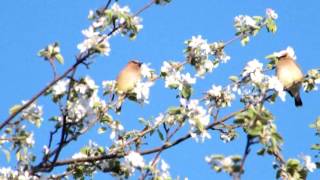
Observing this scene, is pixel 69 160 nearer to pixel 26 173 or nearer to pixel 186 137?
pixel 26 173

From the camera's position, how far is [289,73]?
28.7 ft

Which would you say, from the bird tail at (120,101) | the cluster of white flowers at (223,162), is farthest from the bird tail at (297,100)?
the cluster of white flowers at (223,162)

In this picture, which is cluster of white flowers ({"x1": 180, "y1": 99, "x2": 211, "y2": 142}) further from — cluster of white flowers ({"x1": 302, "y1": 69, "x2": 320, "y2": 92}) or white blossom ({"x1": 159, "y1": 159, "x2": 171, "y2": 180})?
cluster of white flowers ({"x1": 302, "y1": 69, "x2": 320, "y2": 92})

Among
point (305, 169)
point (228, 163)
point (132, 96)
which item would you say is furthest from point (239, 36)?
point (228, 163)

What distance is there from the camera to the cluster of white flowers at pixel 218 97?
7.16 meters

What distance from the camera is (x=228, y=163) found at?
12.6ft

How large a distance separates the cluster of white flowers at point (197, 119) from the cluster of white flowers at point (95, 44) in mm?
Result: 939

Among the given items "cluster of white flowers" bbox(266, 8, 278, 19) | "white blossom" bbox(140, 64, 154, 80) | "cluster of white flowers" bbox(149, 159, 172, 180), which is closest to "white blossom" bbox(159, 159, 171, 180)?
"cluster of white flowers" bbox(149, 159, 172, 180)

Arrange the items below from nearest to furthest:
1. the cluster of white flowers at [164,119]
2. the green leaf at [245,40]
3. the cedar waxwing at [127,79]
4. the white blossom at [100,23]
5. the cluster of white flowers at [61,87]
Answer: the cluster of white flowers at [61,87] < the white blossom at [100,23] < the cluster of white flowers at [164,119] < the cedar waxwing at [127,79] < the green leaf at [245,40]

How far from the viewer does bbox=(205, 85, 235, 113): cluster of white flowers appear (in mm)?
7160

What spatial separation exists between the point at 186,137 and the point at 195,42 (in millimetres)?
2426

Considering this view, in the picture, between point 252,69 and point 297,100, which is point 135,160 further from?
point 297,100

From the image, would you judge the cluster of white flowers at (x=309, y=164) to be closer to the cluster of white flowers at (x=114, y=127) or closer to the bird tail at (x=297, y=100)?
the cluster of white flowers at (x=114, y=127)

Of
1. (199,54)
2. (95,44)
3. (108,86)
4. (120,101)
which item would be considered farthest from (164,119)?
(199,54)
